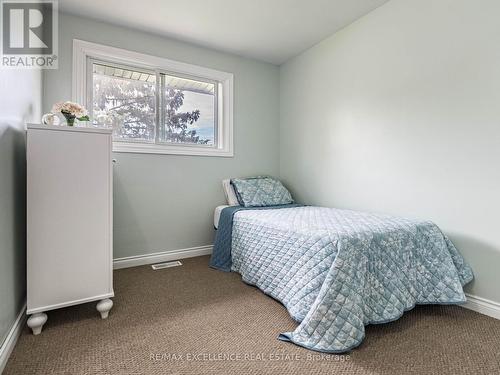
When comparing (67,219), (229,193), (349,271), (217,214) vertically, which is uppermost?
(229,193)

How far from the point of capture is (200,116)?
314cm

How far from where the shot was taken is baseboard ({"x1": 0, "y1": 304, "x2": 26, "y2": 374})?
1.20 meters

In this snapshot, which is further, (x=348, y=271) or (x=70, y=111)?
(x=70, y=111)

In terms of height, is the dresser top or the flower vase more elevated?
the flower vase

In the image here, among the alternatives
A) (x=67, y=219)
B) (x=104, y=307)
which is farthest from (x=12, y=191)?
(x=104, y=307)

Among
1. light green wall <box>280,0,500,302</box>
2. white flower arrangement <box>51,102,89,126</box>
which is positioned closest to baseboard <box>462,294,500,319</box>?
light green wall <box>280,0,500,302</box>

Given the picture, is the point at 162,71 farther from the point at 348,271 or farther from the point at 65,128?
the point at 348,271

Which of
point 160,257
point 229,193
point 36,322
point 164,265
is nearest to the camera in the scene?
point 36,322

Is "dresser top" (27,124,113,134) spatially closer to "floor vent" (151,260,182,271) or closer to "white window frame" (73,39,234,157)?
"white window frame" (73,39,234,157)

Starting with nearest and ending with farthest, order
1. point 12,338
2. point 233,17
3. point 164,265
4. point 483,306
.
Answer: point 12,338 < point 483,306 < point 233,17 < point 164,265

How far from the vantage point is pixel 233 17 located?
2.43 metres

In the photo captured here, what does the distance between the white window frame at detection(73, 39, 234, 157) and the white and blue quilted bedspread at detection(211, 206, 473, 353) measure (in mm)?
1347

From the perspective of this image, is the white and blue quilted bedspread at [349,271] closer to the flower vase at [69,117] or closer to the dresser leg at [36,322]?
the dresser leg at [36,322]

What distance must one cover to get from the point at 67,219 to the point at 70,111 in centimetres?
70
